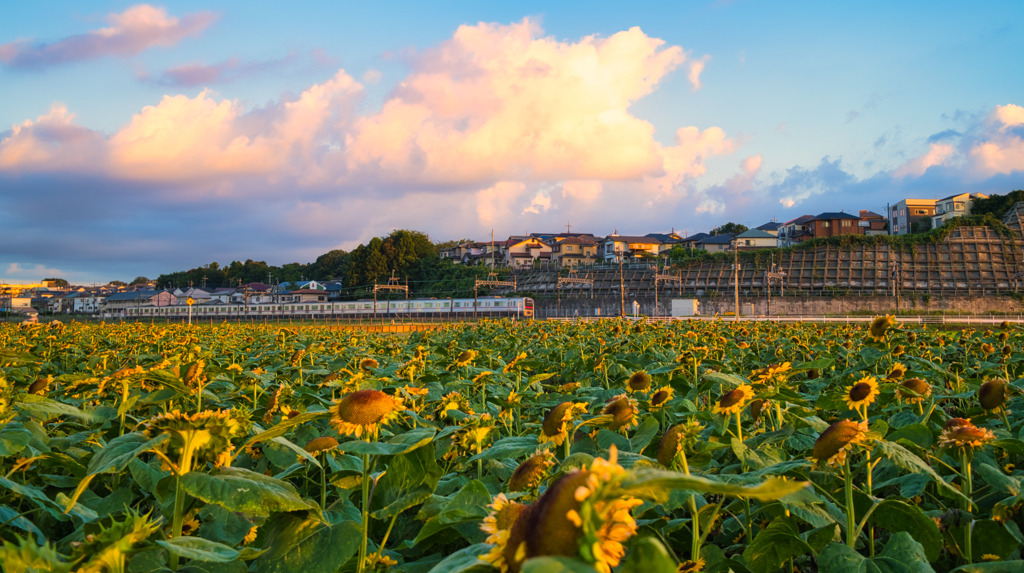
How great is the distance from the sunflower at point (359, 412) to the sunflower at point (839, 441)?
4.32 ft

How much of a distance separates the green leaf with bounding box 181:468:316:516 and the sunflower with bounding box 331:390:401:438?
2.15 feet

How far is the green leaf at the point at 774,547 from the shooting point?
1.61 metres

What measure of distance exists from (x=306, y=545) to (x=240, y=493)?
24 cm

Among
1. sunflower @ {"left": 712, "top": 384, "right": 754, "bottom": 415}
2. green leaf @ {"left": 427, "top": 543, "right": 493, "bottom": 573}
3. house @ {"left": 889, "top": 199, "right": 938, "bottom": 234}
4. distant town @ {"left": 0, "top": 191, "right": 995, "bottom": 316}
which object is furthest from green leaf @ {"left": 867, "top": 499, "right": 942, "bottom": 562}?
house @ {"left": 889, "top": 199, "right": 938, "bottom": 234}

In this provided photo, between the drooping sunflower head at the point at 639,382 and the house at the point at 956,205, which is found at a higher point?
the house at the point at 956,205

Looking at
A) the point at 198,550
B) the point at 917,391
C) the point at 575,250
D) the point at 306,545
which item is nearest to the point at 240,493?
the point at 198,550

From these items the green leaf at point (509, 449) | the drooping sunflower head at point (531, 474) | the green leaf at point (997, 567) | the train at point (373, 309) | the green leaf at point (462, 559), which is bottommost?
the train at point (373, 309)

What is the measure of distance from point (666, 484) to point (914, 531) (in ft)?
5.54

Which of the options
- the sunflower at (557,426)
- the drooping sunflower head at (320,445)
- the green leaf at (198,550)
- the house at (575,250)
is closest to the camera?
the green leaf at (198,550)

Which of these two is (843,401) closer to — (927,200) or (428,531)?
(428,531)

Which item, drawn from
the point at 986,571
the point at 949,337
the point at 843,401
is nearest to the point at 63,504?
the point at 986,571

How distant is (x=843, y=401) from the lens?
9.88ft

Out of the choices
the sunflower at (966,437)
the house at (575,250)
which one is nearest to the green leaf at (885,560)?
the sunflower at (966,437)

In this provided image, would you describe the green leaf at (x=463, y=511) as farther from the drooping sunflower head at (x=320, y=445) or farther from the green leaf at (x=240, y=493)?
the drooping sunflower head at (x=320, y=445)
